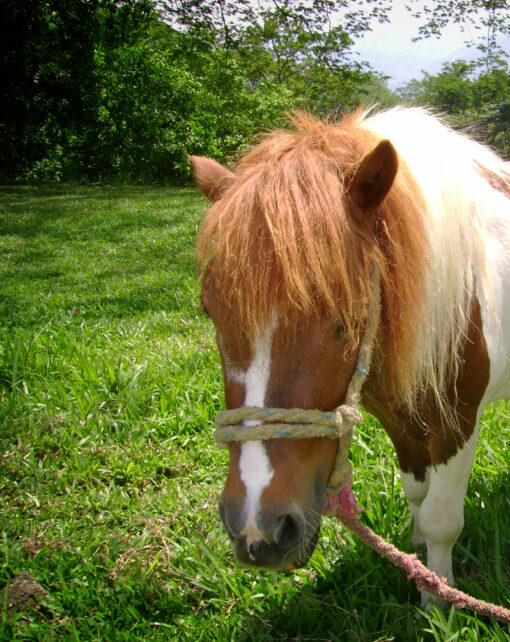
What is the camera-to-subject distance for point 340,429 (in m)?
1.14

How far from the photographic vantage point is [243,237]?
1187 millimetres

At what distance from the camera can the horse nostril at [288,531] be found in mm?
1068

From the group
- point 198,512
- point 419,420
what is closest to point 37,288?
point 198,512

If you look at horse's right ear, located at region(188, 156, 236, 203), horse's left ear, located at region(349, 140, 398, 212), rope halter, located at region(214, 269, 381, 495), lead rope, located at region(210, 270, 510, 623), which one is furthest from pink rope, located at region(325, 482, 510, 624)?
horse's right ear, located at region(188, 156, 236, 203)

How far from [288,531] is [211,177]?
114cm

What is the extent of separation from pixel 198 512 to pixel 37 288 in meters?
4.08

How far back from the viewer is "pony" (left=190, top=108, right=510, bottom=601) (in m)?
1.11

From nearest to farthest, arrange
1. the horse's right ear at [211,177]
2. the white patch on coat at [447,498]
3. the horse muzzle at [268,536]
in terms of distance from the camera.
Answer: the horse muzzle at [268,536] → the horse's right ear at [211,177] → the white patch on coat at [447,498]

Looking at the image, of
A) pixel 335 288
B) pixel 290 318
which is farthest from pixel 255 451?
pixel 335 288

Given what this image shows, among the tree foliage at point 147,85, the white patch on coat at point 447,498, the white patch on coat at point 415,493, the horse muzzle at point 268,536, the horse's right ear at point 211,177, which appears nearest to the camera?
the horse muzzle at point 268,536

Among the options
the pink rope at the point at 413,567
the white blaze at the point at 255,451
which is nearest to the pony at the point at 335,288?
the white blaze at the point at 255,451

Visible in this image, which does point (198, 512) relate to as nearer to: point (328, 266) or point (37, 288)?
point (328, 266)

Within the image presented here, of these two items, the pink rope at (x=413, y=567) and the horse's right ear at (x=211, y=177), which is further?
the horse's right ear at (x=211, y=177)

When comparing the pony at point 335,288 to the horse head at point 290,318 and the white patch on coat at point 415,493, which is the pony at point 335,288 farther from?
the white patch on coat at point 415,493
